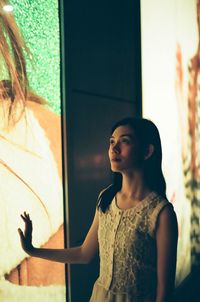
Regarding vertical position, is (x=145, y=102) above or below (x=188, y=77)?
below

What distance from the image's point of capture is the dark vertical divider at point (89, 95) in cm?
234

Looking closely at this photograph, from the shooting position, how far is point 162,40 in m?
3.63

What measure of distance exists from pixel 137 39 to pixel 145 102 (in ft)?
1.60

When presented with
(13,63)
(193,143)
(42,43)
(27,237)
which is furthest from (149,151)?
(193,143)

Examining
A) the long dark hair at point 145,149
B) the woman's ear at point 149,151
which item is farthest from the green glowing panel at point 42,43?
the woman's ear at point 149,151

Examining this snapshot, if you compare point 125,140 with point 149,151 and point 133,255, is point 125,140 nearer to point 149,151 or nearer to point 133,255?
point 149,151

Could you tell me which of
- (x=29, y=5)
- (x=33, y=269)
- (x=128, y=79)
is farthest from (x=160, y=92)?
(x=33, y=269)

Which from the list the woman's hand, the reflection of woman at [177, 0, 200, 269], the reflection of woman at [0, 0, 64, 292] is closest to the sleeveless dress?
the woman's hand

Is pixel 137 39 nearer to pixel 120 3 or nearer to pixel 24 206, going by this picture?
pixel 120 3

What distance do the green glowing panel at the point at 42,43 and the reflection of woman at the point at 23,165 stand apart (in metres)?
0.06

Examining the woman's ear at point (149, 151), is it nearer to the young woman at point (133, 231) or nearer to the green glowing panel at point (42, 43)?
the young woman at point (133, 231)

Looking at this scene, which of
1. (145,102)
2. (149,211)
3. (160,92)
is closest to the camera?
(149,211)

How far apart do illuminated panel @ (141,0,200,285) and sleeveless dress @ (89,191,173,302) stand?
1.76 meters

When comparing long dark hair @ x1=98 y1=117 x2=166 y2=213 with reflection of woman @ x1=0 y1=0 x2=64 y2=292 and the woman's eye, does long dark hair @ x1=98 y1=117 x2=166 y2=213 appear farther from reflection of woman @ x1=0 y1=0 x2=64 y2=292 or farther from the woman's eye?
reflection of woman @ x1=0 y1=0 x2=64 y2=292
